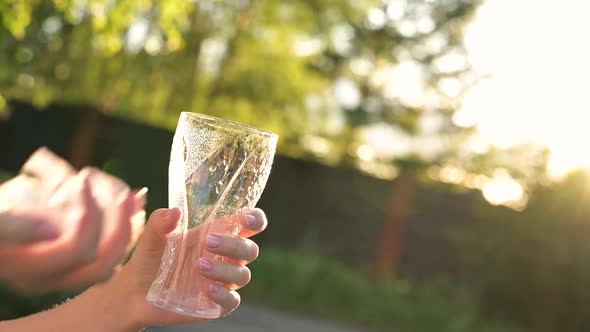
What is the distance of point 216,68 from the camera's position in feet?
51.1

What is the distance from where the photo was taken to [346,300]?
11.1 m

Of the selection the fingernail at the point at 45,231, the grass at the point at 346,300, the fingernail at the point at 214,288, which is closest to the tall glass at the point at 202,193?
the fingernail at the point at 214,288

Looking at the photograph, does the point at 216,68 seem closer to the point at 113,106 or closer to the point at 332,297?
the point at 113,106

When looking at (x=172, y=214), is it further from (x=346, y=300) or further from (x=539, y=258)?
(x=539, y=258)

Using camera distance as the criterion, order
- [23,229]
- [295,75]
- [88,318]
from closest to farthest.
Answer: [23,229], [88,318], [295,75]

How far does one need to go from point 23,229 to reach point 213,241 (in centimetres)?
75

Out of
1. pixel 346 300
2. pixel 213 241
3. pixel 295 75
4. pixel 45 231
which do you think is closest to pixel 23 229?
pixel 45 231

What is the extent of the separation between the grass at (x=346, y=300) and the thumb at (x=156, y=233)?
871 cm

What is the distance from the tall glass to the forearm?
0.11m

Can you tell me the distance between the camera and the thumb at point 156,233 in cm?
166

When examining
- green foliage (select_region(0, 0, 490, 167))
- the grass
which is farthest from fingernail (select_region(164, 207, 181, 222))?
green foliage (select_region(0, 0, 490, 167))

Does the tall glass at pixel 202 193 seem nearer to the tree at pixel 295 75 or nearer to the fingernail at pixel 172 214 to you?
the fingernail at pixel 172 214

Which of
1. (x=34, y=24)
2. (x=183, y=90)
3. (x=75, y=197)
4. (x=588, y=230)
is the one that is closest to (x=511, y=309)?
(x=588, y=230)

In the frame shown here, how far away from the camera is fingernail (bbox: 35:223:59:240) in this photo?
0.84 m
